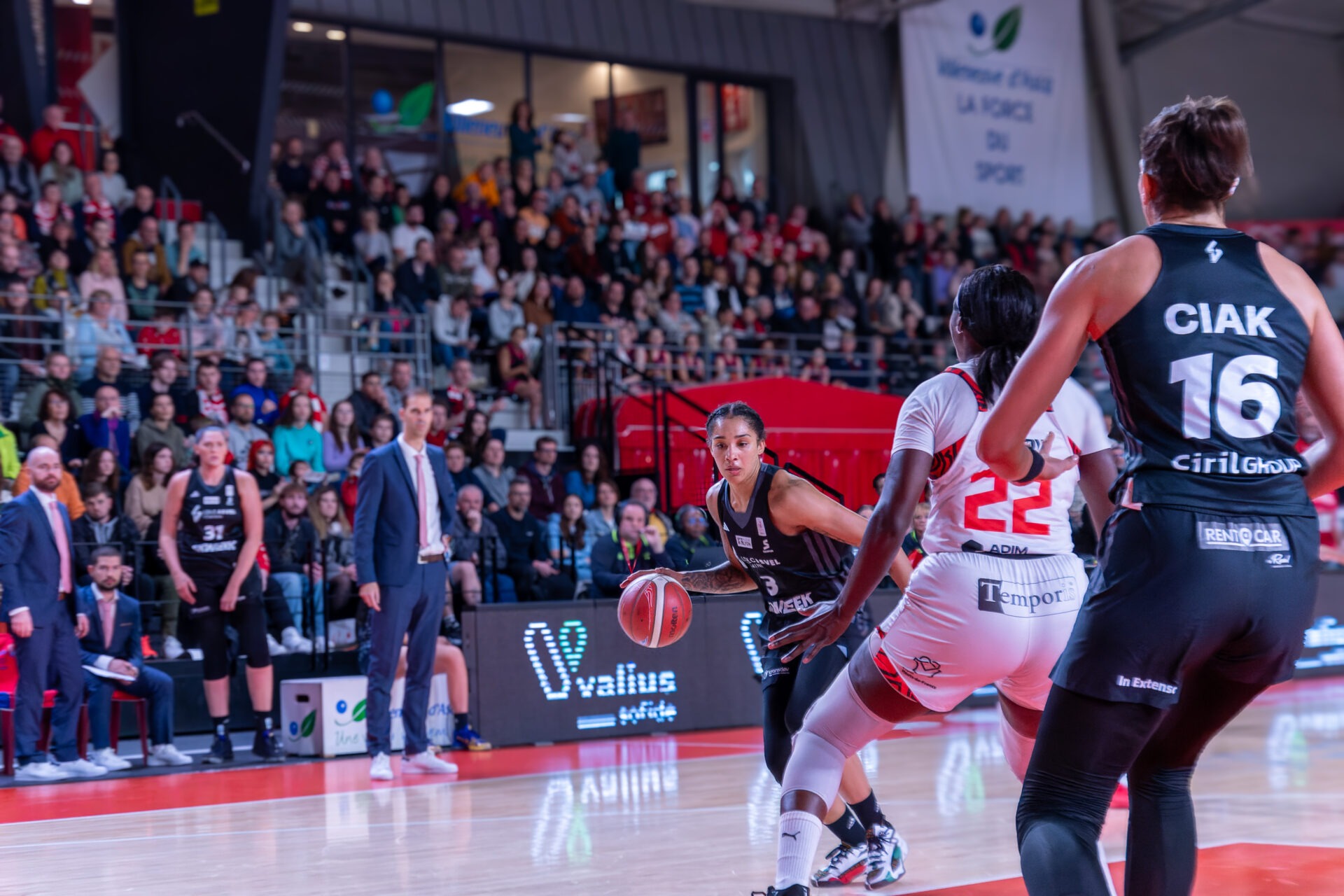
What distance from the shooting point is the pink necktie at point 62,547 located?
890 cm

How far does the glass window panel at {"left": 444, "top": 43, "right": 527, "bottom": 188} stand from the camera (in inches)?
777

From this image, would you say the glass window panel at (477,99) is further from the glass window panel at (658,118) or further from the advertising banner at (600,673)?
the advertising banner at (600,673)

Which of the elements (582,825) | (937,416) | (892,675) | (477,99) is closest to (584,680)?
(582,825)

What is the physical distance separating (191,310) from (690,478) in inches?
194

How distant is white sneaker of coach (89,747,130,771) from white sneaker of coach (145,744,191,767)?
17cm

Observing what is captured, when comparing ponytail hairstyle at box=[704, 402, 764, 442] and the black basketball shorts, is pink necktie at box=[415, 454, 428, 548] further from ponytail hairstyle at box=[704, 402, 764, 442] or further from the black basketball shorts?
the black basketball shorts

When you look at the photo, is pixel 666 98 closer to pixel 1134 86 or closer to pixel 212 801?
pixel 1134 86

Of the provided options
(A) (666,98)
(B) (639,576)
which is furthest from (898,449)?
(A) (666,98)

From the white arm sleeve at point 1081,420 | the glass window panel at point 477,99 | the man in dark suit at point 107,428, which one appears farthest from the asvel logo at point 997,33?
the white arm sleeve at point 1081,420

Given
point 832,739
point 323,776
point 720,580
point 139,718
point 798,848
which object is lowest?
point 323,776

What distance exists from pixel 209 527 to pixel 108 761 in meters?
→ 1.62

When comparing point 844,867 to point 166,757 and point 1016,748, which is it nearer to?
point 1016,748

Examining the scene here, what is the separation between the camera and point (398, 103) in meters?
19.4

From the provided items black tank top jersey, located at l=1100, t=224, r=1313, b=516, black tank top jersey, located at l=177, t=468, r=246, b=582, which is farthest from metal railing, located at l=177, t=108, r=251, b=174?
black tank top jersey, located at l=1100, t=224, r=1313, b=516
